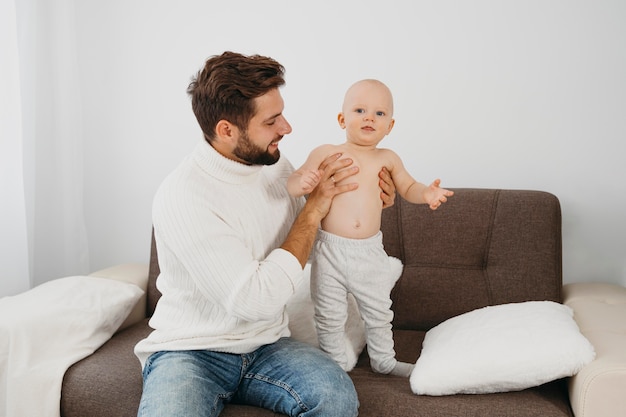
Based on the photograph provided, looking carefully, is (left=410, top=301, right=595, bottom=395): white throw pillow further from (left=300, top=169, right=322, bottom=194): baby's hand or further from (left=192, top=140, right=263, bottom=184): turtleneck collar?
(left=192, top=140, right=263, bottom=184): turtleneck collar

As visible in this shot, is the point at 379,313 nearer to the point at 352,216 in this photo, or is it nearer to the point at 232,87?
the point at 352,216

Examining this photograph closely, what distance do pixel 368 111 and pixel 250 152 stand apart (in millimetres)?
341

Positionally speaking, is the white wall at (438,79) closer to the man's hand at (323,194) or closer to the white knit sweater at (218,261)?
the man's hand at (323,194)

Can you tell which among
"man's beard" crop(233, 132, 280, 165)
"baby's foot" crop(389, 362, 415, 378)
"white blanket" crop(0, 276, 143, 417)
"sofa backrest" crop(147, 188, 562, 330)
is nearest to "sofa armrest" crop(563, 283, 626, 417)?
"sofa backrest" crop(147, 188, 562, 330)

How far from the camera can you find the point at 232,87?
1746mm

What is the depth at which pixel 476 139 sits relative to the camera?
252 centimetres

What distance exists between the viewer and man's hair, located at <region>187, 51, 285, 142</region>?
1.75 meters

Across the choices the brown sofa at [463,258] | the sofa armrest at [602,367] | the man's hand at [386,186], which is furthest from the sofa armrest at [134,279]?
the sofa armrest at [602,367]

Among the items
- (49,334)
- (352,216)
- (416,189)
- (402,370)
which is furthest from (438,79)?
(49,334)

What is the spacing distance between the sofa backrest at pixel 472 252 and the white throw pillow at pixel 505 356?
1.04 feet

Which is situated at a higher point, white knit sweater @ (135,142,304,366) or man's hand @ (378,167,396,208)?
man's hand @ (378,167,396,208)

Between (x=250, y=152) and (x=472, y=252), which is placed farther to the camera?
(x=472, y=252)

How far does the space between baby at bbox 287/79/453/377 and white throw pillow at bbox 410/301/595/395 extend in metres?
0.18

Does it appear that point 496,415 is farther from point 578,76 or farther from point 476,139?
point 578,76
